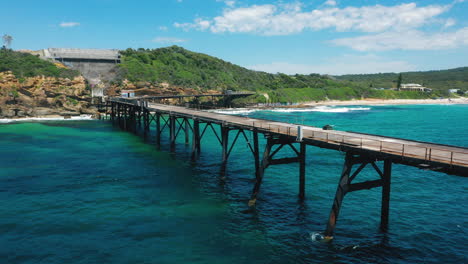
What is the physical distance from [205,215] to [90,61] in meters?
114

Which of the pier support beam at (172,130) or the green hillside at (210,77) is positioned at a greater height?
the green hillside at (210,77)

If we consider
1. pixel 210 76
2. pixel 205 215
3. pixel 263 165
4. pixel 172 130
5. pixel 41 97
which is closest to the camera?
pixel 205 215

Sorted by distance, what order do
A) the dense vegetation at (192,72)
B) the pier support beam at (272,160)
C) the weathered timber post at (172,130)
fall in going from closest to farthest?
the pier support beam at (272,160) → the weathered timber post at (172,130) → the dense vegetation at (192,72)

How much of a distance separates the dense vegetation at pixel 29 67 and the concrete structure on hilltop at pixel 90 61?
758cm

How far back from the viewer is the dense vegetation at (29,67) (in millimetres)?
93062

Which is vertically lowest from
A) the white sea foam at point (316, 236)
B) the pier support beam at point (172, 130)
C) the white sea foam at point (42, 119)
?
the white sea foam at point (316, 236)

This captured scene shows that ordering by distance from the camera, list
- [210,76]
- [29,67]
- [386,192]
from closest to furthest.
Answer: [386,192], [29,67], [210,76]

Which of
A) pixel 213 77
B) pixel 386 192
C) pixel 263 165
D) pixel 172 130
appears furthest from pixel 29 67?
pixel 386 192

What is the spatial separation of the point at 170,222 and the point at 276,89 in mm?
153849

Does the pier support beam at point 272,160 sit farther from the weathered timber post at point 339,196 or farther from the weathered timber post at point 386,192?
the weathered timber post at point 386,192

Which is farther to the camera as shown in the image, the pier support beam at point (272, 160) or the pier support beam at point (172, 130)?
the pier support beam at point (172, 130)

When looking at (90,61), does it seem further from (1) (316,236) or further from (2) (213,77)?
(1) (316,236)

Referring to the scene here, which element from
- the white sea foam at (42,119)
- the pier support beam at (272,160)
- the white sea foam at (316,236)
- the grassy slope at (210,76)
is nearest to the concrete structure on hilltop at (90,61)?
the grassy slope at (210,76)

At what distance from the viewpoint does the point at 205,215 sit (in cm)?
2347
